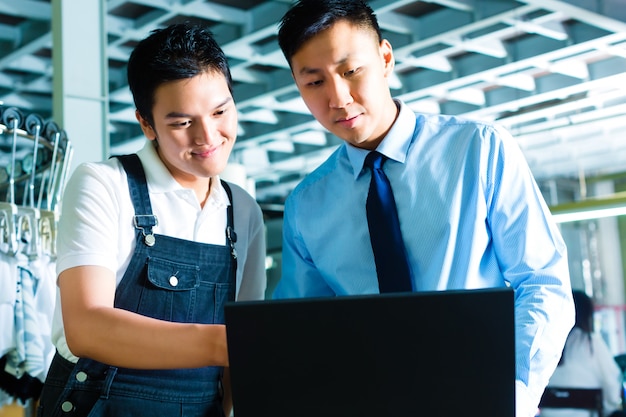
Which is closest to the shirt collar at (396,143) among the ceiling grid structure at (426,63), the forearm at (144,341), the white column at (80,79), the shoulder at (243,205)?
the shoulder at (243,205)

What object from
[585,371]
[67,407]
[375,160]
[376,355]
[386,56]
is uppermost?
[386,56]

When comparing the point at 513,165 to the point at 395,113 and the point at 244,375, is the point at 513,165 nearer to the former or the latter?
the point at 395,113

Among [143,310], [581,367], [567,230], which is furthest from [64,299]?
[567,230]

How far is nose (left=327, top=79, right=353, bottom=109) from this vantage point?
1461 millimetres

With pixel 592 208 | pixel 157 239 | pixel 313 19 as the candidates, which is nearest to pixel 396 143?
pixel 313 19

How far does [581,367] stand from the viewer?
5.29 m

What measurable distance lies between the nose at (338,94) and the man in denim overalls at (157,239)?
0.63 ft

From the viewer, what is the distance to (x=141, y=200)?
1.47m

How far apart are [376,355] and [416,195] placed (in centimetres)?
68

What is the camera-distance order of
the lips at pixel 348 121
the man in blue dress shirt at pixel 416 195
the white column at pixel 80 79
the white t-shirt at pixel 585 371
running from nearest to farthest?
the man in blue dress shirt at pixel 416 195 < the lips at pixel 348 121 < the white column at pixel 80 79 < the white t-shirt at pixel 585 371

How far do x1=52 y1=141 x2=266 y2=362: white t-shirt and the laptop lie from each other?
0.50 m

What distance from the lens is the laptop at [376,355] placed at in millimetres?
897

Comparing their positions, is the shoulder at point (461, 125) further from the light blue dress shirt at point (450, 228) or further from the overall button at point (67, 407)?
the overall button at point (67, 407)

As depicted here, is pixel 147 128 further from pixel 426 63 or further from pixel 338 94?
pixel 426 63
